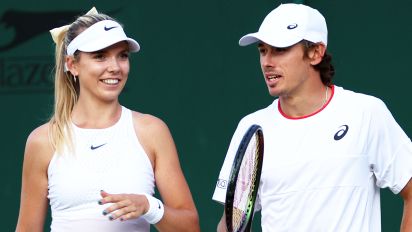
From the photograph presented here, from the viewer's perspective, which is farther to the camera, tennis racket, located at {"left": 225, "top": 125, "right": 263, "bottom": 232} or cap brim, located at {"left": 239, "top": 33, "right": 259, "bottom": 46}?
cap brim, located at {"left": 239, "top": 33, "right": 259, "bottom": 46}

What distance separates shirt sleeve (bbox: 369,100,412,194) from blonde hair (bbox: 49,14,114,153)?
1031 millimetres

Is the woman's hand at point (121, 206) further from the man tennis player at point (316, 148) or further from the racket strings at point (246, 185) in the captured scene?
the man tennis player at point (316, 148)

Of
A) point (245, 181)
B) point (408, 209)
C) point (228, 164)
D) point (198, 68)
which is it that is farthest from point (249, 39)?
point (198, 68)

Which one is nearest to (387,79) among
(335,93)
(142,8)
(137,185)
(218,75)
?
(218,75)

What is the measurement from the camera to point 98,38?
4043 mm

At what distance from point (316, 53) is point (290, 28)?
0.44 feet

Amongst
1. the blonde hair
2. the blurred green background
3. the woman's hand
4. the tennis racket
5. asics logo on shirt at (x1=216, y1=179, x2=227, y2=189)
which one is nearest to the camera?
the woman's hand

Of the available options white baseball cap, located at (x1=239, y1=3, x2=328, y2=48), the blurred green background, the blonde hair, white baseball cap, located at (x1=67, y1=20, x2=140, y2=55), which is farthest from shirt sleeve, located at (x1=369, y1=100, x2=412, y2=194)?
the blurred green background

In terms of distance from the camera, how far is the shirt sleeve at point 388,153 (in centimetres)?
399

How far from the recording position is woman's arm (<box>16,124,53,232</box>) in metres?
4.05

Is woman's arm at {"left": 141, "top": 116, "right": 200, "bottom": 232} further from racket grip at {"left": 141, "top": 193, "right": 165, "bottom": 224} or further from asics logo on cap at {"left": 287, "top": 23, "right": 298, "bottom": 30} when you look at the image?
asics logo on cap at {"left": 287, "top": 23, "right": 298, "bottom": 30}

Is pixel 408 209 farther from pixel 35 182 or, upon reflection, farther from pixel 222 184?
pixel 35 182

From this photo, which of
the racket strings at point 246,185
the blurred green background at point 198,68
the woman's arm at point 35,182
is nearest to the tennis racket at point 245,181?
the racket strings at point 246,185

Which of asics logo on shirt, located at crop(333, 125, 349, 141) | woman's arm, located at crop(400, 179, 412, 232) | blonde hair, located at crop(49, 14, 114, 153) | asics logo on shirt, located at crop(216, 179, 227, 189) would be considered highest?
blonde hair, located at crop(49, 14, 114, 153)
